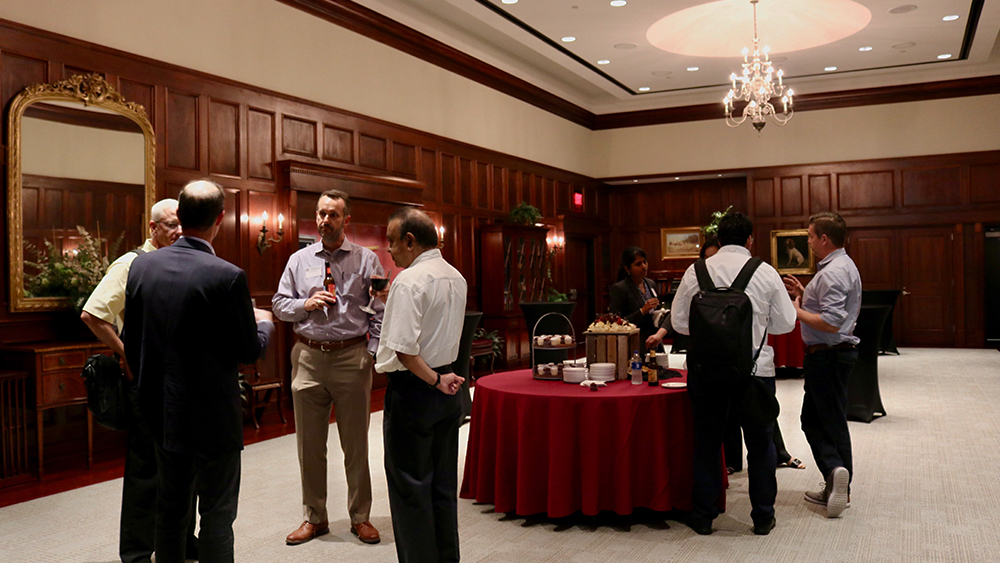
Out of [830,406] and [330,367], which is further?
[830,406]

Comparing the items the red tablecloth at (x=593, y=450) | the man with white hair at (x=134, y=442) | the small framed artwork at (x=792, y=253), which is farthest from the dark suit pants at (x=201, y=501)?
the small framed artwork at (x=792, y=253)

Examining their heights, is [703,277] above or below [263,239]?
below

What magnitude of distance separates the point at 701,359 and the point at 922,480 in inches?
88.1

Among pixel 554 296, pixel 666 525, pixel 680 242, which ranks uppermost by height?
pixel 680 242

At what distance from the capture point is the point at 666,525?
13.3 ft

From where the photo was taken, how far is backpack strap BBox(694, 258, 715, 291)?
3909 mm

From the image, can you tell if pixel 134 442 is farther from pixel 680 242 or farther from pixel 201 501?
pixel 680 242

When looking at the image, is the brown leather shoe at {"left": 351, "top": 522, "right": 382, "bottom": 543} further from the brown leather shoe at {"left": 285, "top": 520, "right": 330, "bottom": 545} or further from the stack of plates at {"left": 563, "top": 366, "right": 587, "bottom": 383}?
the stack of plates at {"left": 563, "top": 366, "right": 587, "bottom": 383}

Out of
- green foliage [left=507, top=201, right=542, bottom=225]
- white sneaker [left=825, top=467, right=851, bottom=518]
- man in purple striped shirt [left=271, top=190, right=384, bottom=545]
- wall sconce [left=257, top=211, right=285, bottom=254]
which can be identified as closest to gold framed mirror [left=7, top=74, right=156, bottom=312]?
wall sconce [left=257, top=211, right=285, bottom=254]

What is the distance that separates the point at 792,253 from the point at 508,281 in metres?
6.10

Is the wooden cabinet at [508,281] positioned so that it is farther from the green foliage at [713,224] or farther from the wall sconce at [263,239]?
the wall sconce at [263,239]

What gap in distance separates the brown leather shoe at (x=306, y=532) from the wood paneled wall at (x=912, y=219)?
12007 millimetres

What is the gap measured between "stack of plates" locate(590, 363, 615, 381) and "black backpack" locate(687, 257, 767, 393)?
2.20 feet

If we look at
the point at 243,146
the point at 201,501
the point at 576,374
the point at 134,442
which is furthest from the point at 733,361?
the point at 243,146
